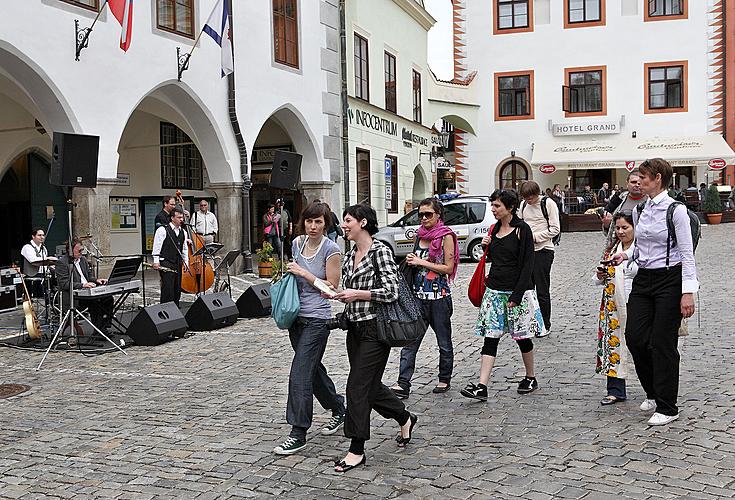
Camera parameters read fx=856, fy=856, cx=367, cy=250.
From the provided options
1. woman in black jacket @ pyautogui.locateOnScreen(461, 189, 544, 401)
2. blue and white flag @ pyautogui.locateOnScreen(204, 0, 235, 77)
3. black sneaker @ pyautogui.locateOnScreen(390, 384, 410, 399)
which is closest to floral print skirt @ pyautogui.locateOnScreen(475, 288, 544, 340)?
woman in black jacket @ pyautogui.locateOnScreen(461, 189, 544, 401)

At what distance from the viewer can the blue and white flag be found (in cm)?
1567

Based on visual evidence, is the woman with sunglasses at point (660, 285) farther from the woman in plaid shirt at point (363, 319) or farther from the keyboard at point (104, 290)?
the keyboard at point (104, 290)

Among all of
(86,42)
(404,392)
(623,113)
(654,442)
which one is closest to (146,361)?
(404,392)

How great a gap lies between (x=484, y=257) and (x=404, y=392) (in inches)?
49.9

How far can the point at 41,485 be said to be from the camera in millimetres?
5141

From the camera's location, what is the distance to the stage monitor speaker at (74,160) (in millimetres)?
9953

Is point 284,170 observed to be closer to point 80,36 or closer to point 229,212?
point 80,36

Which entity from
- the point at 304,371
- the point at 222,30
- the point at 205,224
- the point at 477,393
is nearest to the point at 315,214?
the point at 304,371

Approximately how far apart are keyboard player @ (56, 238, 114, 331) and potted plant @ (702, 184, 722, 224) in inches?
1049

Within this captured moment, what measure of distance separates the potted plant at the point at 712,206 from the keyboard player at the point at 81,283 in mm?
26642

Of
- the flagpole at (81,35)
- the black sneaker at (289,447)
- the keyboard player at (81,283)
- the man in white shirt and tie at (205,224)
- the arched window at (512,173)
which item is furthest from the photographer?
the arched window at (512,173)

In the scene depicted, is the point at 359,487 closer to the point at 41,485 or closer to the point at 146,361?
the point at 41,485

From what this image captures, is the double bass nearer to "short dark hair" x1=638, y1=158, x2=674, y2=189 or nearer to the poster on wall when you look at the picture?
the poster on wall

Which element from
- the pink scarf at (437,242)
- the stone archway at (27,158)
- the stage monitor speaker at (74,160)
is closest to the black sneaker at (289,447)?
the pink scarf at (437,242)
